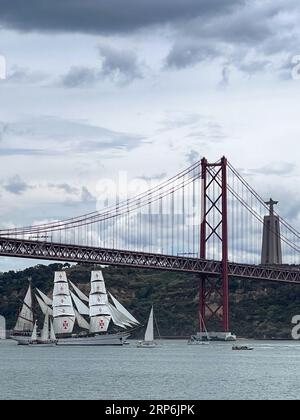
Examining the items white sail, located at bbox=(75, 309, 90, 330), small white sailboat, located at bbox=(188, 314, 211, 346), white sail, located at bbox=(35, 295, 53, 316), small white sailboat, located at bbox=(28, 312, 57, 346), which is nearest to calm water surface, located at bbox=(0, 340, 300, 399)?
small white sailboat, located at bbox=(188, 314, 211, 346)

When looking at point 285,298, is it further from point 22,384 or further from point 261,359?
point 22,384

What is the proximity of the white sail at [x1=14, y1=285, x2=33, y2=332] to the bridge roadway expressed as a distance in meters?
17.9

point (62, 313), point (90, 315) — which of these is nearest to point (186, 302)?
point (90, 315)

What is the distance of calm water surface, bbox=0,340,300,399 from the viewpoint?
213ft

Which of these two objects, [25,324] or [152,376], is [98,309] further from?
[152,376]

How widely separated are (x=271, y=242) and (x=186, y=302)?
858 inches

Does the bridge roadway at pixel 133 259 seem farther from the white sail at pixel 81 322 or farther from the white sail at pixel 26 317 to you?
the white sail at pixel 26 317

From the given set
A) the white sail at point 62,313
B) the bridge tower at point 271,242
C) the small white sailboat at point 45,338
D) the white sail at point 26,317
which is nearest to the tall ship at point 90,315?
the white sail at point 62,313

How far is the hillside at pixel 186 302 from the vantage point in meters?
166

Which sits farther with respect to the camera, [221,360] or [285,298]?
[285,298]

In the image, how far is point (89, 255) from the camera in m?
127

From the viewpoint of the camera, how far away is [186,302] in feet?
578
